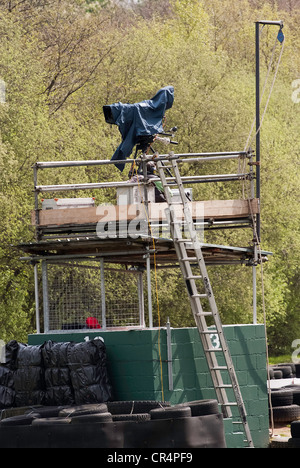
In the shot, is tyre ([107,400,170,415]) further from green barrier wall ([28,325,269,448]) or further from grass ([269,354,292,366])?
grass ([269,354,292,366])

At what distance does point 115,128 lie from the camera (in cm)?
3559

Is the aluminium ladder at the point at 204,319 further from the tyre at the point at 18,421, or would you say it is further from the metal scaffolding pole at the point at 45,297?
the tyre at the point at 18,421

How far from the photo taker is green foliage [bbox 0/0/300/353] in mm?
31359

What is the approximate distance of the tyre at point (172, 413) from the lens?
12258 millimetres

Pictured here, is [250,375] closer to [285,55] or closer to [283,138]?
[283,138]

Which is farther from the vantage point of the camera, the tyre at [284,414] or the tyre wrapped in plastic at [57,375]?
the tyre at [284,414]

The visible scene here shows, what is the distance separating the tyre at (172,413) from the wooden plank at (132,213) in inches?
146

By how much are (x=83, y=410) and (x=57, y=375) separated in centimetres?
141

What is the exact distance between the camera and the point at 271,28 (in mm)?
61125

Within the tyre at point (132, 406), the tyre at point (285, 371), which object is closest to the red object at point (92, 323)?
the tyre at point (132, 406)

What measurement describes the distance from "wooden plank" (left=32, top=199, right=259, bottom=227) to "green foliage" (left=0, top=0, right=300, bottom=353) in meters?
14.5

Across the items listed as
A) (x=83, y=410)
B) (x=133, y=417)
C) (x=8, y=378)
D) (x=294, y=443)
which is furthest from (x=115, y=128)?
(x=133, y=417)
